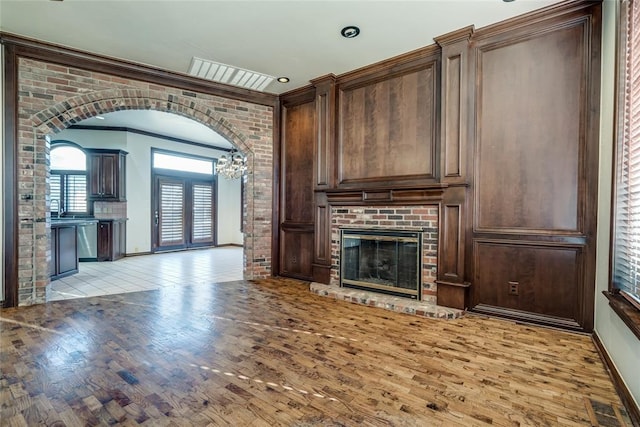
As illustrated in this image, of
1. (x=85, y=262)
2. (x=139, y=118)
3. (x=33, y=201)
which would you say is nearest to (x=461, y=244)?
(x=33, y=201)

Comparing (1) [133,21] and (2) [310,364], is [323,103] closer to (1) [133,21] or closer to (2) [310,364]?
(1) [133,21]

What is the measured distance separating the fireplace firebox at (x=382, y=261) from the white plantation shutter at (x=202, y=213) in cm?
637

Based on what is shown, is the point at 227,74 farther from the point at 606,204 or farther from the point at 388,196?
the point at 606,204

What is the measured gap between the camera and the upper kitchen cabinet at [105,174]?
23.3ft

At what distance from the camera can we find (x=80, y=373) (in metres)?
2.07

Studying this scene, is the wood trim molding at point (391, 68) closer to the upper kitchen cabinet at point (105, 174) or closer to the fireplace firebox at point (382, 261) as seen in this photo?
the fireplace firebox at point (382, 261)

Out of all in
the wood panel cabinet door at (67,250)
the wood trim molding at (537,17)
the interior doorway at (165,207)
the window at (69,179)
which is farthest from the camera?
the window at (69,179)

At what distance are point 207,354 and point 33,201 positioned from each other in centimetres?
299

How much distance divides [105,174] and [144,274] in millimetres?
3176

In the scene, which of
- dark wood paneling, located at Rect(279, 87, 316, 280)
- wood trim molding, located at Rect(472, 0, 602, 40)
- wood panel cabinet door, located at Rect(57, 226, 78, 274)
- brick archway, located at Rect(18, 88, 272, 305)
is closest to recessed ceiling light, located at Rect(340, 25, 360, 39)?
wood trim molding, located at Rect(472, 0, 602, 40)

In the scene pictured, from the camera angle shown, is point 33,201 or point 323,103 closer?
point 33,201

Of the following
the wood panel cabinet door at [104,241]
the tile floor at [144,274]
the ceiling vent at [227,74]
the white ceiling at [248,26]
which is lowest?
the tile floor at [144,274]

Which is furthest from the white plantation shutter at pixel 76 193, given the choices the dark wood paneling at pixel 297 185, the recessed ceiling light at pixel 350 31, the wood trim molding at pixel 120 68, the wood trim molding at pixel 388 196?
the recessed ceiling light at pixel 350 31

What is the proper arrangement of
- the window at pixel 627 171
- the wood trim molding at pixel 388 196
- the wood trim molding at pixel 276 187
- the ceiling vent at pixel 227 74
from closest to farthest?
the window at pixel 627 171 < the wood trim molding at pixel 388 196 < the ceiling vent at pixel 227 74 < the wood trim molding at pixel 276 187
